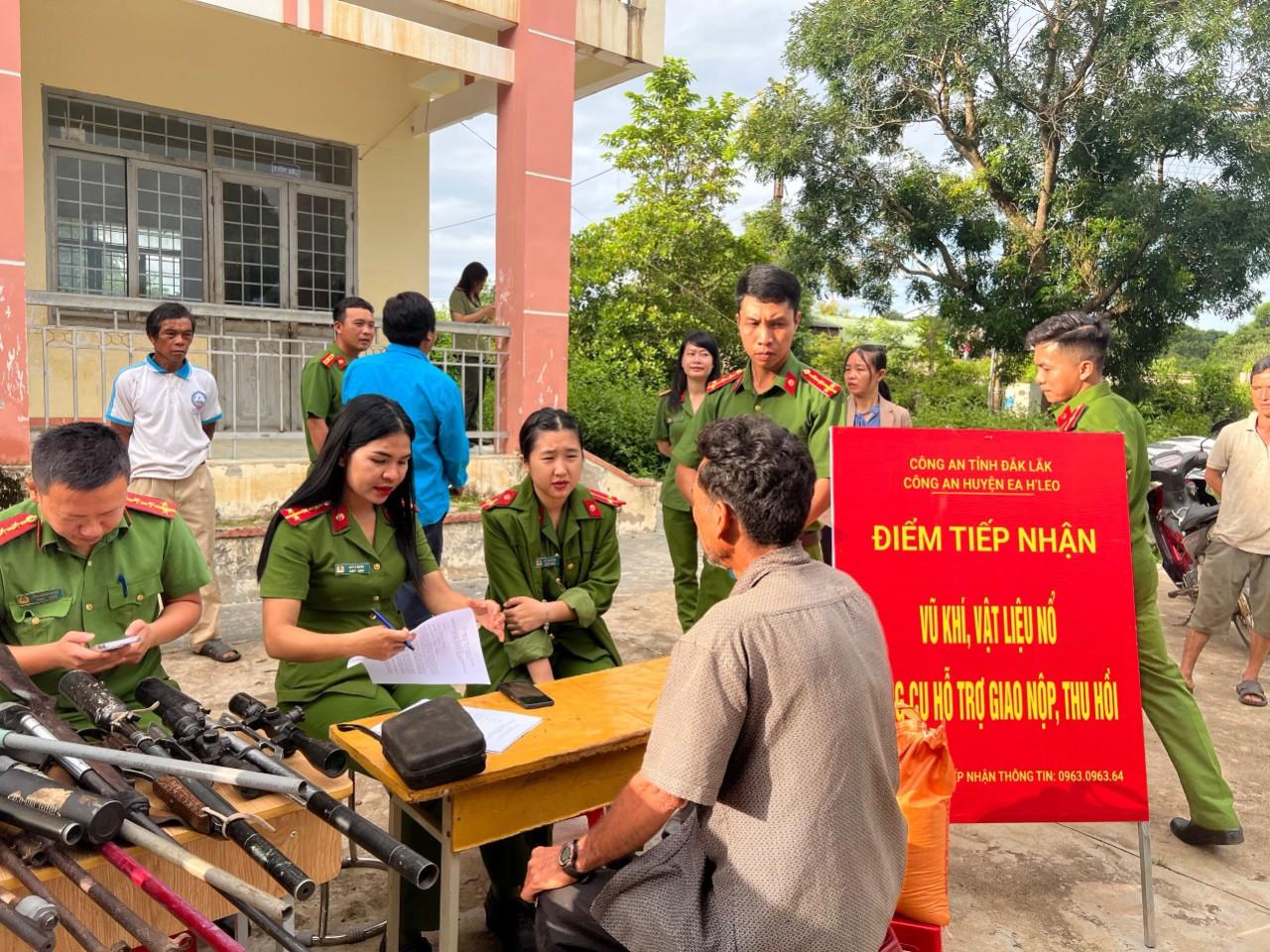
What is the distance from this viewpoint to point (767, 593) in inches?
67.1

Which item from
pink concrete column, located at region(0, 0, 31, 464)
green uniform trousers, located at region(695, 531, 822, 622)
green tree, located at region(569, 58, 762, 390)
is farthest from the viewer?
green tree, located at region(569, 58, 762, 390)

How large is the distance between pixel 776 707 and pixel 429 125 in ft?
29.6

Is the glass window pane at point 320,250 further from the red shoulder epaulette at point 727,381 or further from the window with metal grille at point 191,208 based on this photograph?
the red shoulder epaulette at point 727,381

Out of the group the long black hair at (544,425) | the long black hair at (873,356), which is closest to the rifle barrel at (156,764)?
the long black hair at (544,425)

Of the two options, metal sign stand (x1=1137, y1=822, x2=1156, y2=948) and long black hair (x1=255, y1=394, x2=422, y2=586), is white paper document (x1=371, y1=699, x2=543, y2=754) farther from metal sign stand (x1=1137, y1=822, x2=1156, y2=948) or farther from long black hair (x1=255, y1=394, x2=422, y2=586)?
metal sign stand (x1=1137, y1=822, x2=1156, y2=948)

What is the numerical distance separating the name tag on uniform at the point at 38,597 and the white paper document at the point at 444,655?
2.46 feet

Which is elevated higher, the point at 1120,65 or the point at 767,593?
the point at 1120,65

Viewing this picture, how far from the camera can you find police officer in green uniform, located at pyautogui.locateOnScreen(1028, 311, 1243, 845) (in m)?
3.15

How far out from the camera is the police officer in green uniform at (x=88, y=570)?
7.37 ft

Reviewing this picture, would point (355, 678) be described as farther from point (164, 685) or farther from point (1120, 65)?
point (1120, 65)

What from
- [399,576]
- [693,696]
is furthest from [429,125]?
[693,696]

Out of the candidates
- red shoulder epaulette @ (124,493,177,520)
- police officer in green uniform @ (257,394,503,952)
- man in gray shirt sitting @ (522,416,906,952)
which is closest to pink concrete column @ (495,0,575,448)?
police officer in green uniform @ (257,394,503,952)

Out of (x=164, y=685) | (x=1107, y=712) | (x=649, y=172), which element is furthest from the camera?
(x=649, y=172)

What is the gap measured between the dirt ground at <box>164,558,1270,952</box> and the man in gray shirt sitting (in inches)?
46.9
